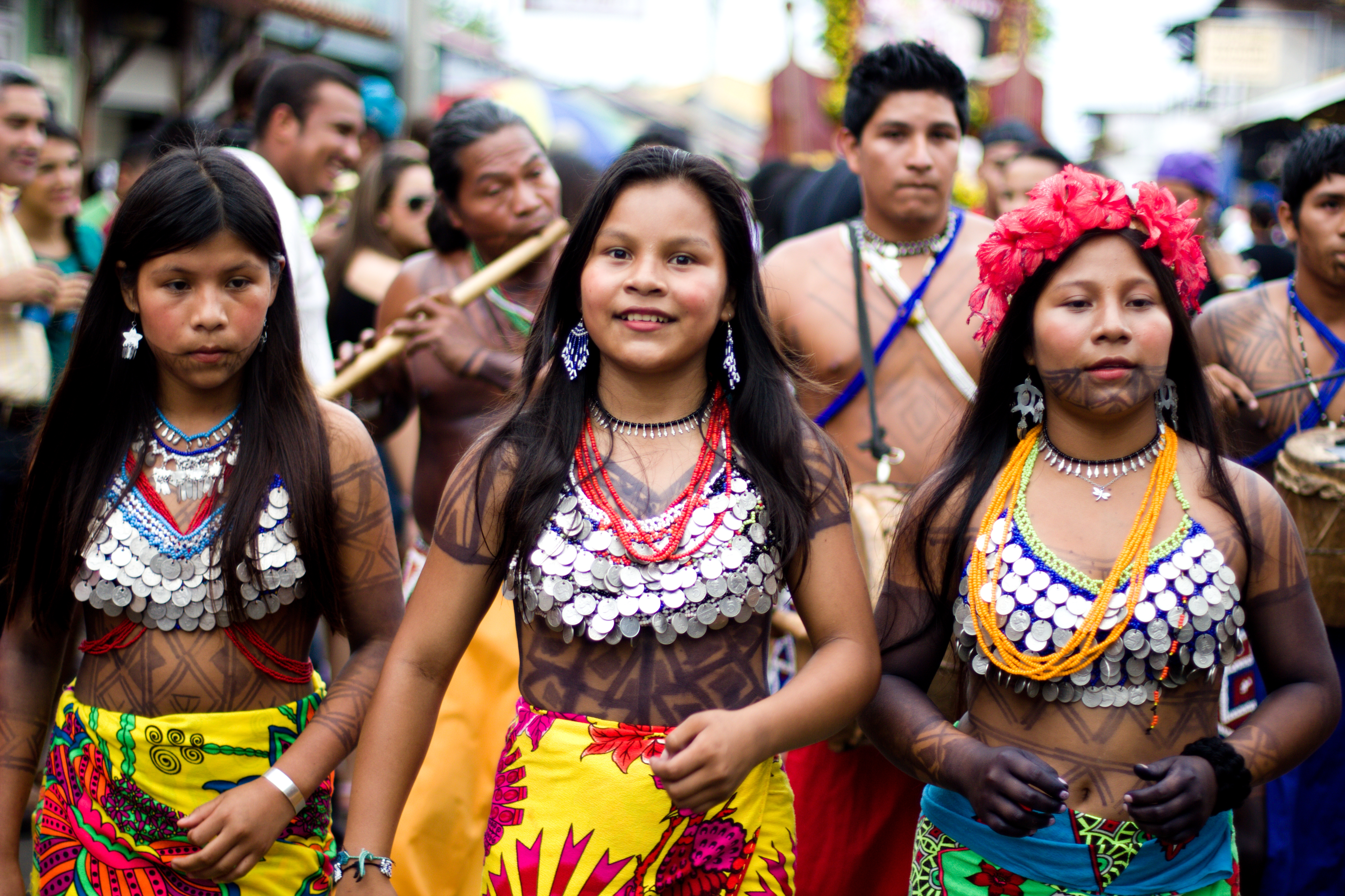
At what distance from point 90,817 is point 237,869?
0.38 m

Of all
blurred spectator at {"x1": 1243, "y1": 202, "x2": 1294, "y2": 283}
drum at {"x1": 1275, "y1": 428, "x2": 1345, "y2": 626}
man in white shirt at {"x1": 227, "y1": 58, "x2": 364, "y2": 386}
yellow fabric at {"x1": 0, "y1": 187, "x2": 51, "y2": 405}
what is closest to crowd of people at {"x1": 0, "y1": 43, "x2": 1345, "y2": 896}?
drum at {"x1": 1275, "y1": 428, "x2": 1345, "y2": 626}

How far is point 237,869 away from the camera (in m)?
2.09

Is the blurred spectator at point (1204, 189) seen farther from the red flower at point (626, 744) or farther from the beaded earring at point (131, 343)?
the beaded earring at point (131, 343)

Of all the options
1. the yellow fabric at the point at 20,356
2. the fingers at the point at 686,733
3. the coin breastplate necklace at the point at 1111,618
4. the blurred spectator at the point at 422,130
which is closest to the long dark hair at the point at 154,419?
the fingers at the point at 686,733

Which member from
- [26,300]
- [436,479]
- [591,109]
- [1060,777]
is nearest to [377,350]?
[436,479]

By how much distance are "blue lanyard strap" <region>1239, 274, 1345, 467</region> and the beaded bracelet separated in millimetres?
2627

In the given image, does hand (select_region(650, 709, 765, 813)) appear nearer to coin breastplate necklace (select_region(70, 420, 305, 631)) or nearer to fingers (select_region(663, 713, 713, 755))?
fingers (select_region(663, 713, 713, 755))

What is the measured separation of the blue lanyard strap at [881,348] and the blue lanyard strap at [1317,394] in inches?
40.8

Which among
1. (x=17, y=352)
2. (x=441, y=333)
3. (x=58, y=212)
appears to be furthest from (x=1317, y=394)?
(x=58, y=212)

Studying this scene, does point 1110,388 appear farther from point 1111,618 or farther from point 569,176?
point 569,176

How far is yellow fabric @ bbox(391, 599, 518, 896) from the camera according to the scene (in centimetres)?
338

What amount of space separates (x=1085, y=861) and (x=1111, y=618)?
0.42 metres

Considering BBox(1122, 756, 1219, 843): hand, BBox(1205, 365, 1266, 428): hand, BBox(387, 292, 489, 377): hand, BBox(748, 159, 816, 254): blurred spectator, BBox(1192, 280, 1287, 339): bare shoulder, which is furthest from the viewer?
BBox(748, 159, 816, 254): blurred spectator

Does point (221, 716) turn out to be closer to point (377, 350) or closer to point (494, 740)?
point (494, 740)
